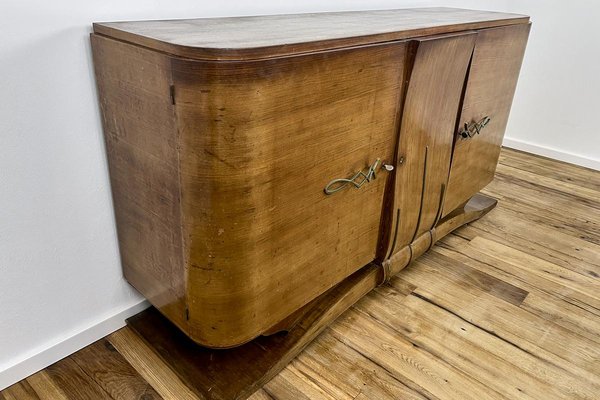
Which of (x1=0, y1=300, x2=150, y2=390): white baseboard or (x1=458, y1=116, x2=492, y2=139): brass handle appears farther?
(x1=458, y1=116, x2=492, y2=139): brass handle

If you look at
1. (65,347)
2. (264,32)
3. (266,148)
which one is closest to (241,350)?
(65,347)

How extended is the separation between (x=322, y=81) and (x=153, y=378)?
2.27 ft

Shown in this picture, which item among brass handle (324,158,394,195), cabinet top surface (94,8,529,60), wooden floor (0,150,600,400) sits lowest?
wooden floor (0,150,600,400)

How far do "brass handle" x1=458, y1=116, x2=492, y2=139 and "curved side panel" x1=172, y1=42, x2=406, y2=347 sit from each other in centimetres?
36

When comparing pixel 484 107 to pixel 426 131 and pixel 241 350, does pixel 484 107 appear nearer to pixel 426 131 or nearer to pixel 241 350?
pixel 426 131

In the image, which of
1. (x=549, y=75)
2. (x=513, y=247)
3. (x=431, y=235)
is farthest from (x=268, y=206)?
(x=549, y=75)

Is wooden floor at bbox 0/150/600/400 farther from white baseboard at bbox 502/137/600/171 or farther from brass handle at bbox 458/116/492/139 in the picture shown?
white baseboard at bbox 502/137/600/171

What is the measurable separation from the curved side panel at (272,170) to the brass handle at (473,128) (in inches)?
14.0

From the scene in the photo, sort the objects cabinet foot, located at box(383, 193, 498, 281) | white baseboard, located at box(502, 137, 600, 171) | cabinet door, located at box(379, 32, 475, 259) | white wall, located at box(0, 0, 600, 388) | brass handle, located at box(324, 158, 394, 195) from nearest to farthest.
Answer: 1. white wall, located at box(0, 0, 600, 388)
2. brass handle, located at box(324, 158, 394, 195)
3. cabinet door, located at box(379, 32, 475, 259)
4. cabinet foot, located at box(383, 193, 498, 281)
5. white baseboard, located at box(502, 137, 600, 171)

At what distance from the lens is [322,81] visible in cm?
78

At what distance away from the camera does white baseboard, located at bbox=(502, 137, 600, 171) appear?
2.23 meters

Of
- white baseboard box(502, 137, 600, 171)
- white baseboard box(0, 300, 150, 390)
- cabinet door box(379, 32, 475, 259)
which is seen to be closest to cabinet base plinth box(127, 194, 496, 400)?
white baseboard box(0, 300, 150, 390)

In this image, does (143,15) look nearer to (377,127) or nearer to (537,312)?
(377,127)

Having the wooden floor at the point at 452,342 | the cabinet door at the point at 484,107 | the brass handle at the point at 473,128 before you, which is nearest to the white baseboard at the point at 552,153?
the wooden floor at the point at 452,342
